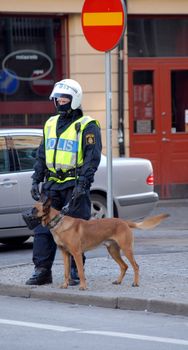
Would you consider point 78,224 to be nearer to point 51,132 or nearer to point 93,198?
point 51,132

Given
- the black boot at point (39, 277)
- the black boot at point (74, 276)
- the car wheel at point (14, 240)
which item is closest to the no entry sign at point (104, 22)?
the black boot at point (74, 276)

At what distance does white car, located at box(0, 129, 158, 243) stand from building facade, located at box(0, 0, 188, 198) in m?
4.83

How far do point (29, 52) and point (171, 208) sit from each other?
13.0 feet

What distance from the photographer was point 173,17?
19.8m

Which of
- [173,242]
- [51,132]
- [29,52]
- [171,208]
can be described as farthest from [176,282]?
[29,52]

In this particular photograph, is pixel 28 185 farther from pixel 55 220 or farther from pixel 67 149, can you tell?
pixel 55 220

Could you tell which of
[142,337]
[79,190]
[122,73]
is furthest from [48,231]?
[122,73]

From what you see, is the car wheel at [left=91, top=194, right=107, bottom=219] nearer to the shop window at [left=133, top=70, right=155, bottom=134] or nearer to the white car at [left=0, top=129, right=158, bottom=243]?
the white car at [left=0, top=129, right=158, bottom=243]

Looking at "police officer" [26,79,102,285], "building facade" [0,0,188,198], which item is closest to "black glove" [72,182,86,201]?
"police officer" [26,79,102,285]

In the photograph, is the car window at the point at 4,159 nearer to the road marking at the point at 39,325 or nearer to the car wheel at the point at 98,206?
the car wheel at the point at 98,206

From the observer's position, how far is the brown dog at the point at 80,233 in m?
→ 9.53

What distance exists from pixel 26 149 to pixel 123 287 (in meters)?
4.06

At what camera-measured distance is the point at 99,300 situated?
362 inches

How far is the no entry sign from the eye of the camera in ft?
35.2
